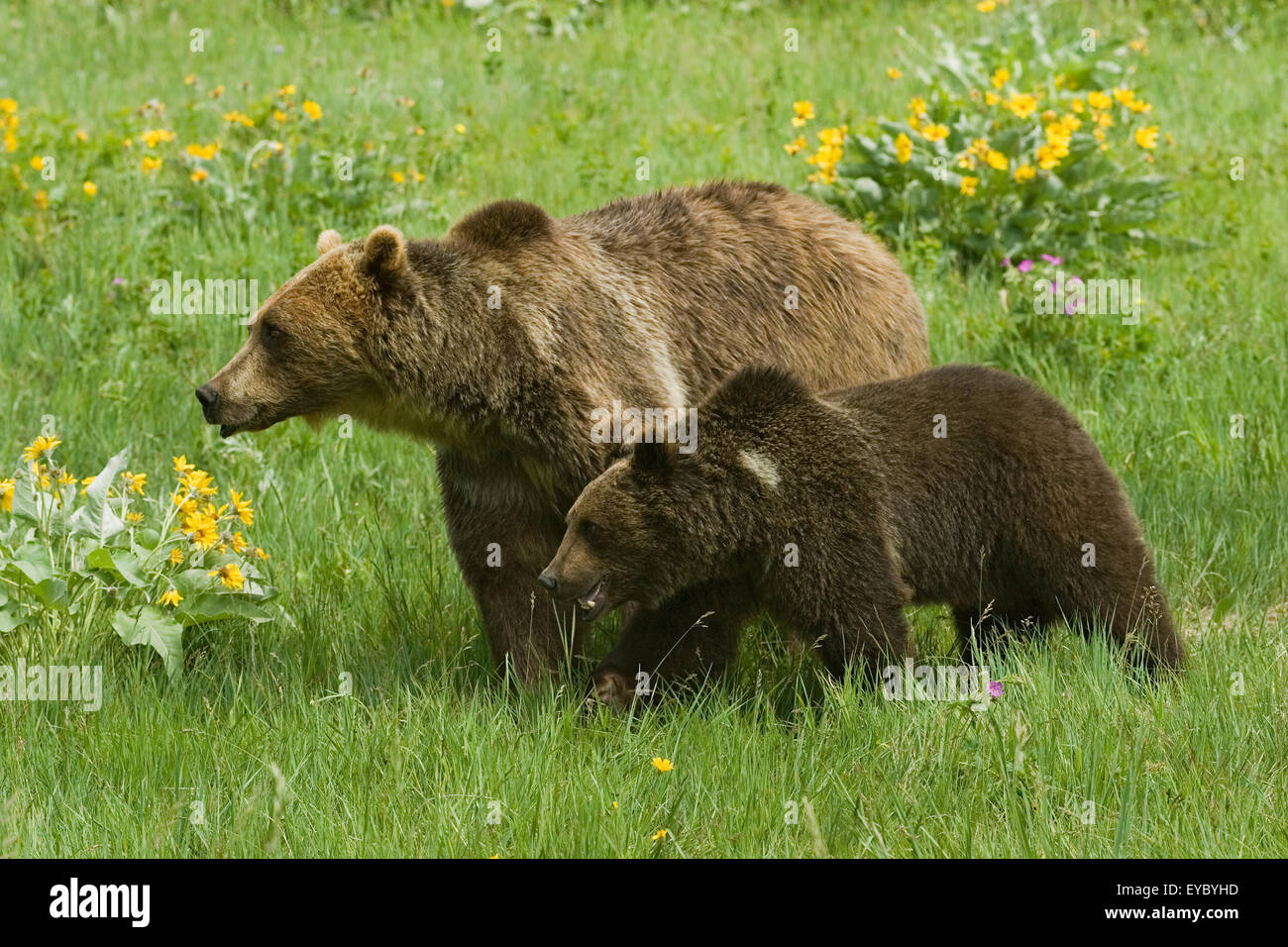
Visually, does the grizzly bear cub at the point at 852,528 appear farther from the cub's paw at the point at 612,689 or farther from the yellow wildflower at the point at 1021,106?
the yellow wildflower at the point at 1021,106

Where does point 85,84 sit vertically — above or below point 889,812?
above

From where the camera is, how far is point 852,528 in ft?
17.0

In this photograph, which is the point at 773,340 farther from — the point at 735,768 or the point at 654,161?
the point at 654,161

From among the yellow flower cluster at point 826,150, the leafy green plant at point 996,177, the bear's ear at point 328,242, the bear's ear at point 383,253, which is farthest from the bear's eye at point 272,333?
the leafy green plant at point 996,177

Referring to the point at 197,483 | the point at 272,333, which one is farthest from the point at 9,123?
the point at 272,333

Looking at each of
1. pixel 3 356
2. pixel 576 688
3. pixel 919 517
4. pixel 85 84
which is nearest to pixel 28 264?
pixel 3 356

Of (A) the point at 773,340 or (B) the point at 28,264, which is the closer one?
(A) the point at 773,340

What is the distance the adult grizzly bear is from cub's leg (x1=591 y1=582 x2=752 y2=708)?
0.36 meters

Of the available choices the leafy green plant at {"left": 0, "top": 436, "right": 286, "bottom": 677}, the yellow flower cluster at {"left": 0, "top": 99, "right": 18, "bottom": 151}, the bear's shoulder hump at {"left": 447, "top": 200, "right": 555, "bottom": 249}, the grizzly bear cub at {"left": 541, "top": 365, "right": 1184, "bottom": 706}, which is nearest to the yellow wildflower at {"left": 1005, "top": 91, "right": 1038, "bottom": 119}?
the grizzly bear cub at {"left": 541, "top": 365, "right": 1184, "bottom": 706}

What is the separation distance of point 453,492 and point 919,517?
1678 millimetres

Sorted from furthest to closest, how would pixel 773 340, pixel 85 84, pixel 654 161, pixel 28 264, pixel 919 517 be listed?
pixel 85 84 → pixel 654 161 → pixel 28 264 → pixel 773 340 → pixel 919 517

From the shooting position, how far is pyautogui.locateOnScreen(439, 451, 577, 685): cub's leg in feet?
18.7

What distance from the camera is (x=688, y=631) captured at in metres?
5.45

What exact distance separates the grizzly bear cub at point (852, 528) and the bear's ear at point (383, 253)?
1038mm
